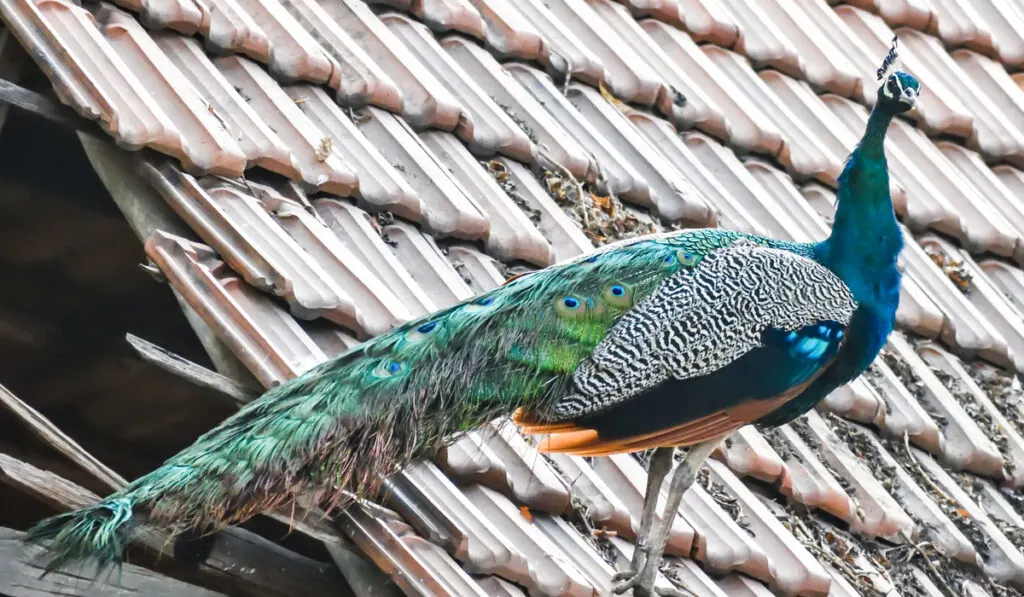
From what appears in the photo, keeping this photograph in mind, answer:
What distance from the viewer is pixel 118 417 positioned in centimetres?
486

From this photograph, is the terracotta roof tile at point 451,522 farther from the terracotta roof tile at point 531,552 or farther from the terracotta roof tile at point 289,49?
the terracotta roof tile at point 289,49

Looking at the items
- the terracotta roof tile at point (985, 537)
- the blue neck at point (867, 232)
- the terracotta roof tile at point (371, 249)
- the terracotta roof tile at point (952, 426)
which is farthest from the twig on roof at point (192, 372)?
the terracotta roof tile at point (952, 426)

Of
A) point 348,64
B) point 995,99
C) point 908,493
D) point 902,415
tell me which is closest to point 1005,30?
point 995,99

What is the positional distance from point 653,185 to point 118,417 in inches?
64.6

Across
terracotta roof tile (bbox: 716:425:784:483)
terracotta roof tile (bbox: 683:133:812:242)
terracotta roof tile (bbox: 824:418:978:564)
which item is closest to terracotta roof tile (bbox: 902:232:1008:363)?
terracotta roof tile (bbox: 683:133:812:242)

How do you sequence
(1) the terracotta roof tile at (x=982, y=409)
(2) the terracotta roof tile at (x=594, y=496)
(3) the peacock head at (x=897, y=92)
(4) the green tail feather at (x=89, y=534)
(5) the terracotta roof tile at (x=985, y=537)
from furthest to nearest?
(1) the terracotta roof tile at (x=982, y=409)
(5) the terracotta roof tile at (x=985, y=537)
(3) the peacock head at (x=897, y=92)
(2) the terracotta roof tile at (x=594, y=496)
(4) the green tail feather at (x=89, y=534)

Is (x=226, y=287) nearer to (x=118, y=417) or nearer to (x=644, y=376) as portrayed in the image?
(x=644, y=376)

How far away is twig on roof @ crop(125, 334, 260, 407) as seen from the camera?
3.45 m

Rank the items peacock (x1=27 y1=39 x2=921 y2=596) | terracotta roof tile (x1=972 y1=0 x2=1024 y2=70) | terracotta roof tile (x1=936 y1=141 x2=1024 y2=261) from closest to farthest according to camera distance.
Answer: peacock (x1=27 y1=39 x2=921 y2=596)
terracotta roof tile (x1=936 y1=141 x2=1024 y2=261)
terracotta roof tile (x1=972 y1=0 x2=1024 y2=70)

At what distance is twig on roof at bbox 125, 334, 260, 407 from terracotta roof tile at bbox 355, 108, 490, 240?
2.53 ft

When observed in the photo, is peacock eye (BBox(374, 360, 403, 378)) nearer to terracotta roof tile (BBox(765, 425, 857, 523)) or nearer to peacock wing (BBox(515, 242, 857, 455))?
peacock wing (BBox(515, 242, 857, 455))

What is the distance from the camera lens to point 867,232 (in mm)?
3936

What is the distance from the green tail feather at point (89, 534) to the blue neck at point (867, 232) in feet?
5.52

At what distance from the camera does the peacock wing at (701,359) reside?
3.55 meters
